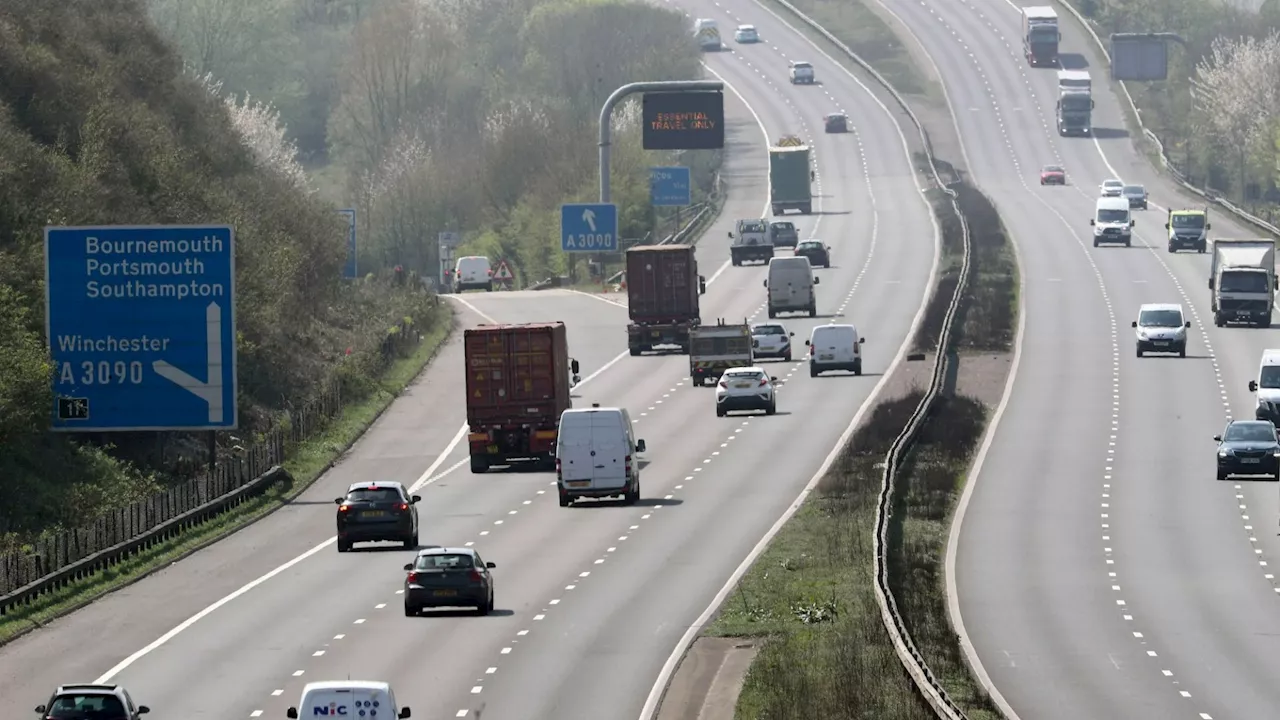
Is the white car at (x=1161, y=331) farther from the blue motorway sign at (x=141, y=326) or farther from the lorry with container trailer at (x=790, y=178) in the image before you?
the lorry with container trailer at (x=790, y=178)

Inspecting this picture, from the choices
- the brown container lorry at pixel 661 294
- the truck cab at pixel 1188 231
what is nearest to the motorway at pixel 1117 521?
the truck cab at pixel 1188 231

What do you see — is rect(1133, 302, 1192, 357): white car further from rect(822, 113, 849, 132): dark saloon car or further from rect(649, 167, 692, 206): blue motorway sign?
rect(822, 113, 849, 132): dark saloon car

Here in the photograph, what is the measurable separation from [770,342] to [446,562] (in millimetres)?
45413

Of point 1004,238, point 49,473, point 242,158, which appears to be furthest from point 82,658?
point 1004,238

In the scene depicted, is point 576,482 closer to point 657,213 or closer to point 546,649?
point 546,649

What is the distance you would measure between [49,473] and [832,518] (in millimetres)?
17540

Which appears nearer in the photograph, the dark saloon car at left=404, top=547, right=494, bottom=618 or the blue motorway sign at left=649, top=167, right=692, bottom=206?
the dark saloon car at left=404, top=547, right=494, bottom=618

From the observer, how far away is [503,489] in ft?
202

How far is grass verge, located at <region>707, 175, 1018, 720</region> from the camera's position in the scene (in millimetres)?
33375

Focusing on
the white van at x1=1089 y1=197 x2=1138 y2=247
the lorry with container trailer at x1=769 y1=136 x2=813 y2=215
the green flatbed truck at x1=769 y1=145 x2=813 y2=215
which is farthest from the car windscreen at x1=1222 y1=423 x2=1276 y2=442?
the green flatbed truck at x1=769 y1=145 x2=813 y2=215

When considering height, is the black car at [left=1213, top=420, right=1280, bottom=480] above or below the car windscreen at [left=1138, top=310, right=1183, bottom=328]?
below

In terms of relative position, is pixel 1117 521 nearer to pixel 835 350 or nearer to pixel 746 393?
pixel 746 393

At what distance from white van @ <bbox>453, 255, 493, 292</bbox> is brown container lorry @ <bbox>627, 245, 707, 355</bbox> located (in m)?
35.8

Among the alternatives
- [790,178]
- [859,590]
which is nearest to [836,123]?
[790,178]
